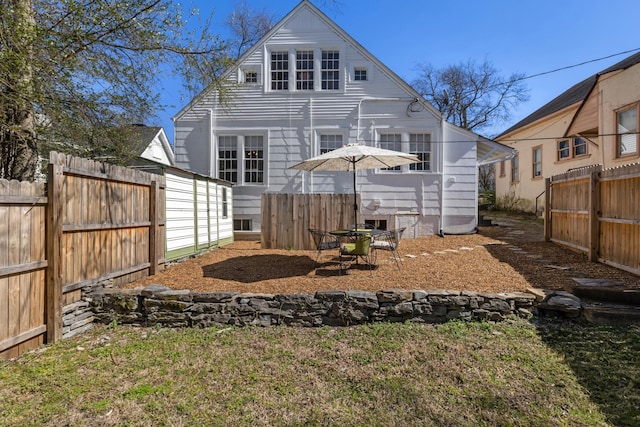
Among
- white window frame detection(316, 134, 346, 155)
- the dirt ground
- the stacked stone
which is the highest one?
white window frame detection(316, 134, 346, 155)

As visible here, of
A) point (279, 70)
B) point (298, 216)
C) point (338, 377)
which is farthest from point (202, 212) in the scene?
point (338, 377)

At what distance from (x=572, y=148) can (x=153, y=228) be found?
52.5 feet

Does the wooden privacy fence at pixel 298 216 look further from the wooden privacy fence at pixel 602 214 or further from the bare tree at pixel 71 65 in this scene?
the wooden privacy fence at pixel 602 214

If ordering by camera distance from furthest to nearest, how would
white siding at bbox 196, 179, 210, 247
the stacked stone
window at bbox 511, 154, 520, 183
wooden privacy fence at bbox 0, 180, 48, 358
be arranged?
1. window at bbox 511, 154, 520, 183
2. white siding at bbox 196, 179, 210, 247
3. the stacked stone
4. wooden privacy fence at bbox 0, 180, 48, 358

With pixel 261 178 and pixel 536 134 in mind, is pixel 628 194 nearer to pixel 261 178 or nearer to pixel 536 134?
pixel 261 178

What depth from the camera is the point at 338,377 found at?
2967mm

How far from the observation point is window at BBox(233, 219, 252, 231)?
11.2m

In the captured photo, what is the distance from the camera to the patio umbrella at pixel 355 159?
19.5 ft

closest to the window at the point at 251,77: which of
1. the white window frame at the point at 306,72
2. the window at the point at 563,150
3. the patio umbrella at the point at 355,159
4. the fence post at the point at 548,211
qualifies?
the white window frame at the point at 306,72

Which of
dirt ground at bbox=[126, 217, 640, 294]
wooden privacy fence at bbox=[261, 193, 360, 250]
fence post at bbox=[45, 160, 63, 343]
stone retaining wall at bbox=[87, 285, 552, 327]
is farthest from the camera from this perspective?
wooden privacy fence at bbox=[261, 193, 360, 250]

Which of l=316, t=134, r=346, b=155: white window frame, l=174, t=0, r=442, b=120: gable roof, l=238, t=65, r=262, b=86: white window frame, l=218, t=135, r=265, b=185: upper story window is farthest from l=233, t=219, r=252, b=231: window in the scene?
l=238, t=65, r=262, b=86: white window frame

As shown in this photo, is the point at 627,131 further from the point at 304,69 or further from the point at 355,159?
the point at 304,69

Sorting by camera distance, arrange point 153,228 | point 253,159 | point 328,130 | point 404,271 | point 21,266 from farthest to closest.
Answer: point 253,159 → point 328,130 → point 153,228 → point 404,271 → point 21,266

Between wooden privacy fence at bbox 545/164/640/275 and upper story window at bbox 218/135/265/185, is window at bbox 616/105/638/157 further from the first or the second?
upper story window at bbox 218/135/265/185
